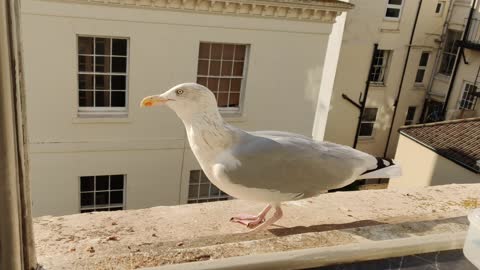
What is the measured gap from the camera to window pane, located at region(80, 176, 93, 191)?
5.95 metres

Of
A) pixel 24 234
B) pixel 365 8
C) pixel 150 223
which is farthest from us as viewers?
pixel 365 8

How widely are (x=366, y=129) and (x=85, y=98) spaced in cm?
748

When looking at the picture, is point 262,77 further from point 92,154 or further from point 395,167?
point 395,167

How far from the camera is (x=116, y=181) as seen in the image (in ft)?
20.1

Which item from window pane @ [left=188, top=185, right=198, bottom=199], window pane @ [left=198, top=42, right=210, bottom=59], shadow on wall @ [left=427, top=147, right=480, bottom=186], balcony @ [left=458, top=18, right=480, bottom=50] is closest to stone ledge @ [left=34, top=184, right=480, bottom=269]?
shadow on wall @ [left=427, top=147, right=480, bottom=186]

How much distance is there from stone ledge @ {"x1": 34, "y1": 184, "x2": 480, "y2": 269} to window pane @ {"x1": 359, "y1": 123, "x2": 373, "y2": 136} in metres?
8.39

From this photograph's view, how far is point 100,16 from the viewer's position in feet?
17.2

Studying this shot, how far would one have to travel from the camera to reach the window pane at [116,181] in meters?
6.09

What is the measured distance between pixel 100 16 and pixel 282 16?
2.32 meters

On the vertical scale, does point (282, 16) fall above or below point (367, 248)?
above

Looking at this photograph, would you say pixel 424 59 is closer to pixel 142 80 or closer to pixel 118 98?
pixel 142 80

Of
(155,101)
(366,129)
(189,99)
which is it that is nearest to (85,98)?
(155,101)

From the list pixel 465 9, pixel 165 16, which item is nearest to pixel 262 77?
pixel 165 16

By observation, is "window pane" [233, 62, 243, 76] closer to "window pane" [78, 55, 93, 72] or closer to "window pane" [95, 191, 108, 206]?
"window pane" [78, 55, 93, 72]
